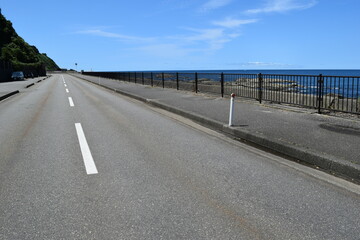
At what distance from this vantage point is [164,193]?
4008 millimetres

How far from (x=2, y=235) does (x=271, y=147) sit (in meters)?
5.03

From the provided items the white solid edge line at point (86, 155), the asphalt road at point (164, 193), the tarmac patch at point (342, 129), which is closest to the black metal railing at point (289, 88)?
the tarmac patch at point (342, 129)

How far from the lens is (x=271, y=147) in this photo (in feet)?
21.0

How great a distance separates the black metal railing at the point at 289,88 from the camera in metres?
10.0

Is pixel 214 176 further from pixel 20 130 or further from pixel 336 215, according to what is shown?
pixel 20 130

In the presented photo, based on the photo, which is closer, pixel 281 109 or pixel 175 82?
pixel 281 109

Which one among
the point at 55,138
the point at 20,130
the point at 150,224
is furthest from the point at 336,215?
the point at 20,130

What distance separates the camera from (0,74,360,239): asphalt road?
3.12 meters

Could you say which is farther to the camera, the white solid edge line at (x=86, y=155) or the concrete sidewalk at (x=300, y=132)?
the concrete sidewalk at (x=300, y=132)

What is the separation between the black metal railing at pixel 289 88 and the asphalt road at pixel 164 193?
4985 mm

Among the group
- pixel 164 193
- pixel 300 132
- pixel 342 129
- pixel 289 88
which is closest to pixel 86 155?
pixel 164 193

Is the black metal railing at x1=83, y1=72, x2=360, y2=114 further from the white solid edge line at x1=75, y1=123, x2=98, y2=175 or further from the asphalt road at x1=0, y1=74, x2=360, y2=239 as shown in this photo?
the white solid edge line at x1=75, y1=123, x2=98, y2=175

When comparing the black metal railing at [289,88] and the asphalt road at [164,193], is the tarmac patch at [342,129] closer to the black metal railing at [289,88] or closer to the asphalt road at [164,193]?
the black metal railing at [289,88]

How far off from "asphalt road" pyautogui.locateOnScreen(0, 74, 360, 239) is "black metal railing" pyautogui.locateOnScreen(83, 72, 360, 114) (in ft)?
16.4
